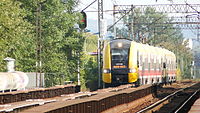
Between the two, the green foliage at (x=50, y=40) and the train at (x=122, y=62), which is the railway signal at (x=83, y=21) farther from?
the train at (x=122, y=62)

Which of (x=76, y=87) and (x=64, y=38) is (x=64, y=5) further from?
(x=76, y=87)

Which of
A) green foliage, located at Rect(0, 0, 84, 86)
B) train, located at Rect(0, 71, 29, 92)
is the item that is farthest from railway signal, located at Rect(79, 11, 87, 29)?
train, located at Rect(0, 71, 29, 92)

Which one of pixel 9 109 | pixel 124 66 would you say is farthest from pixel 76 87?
pixel 9 109

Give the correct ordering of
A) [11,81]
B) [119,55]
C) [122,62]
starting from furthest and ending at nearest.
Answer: [119,55] < [122,62] < [11,81]

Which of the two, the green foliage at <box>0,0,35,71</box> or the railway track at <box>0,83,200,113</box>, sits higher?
the green foliage at <box>0,0,35,71</box>

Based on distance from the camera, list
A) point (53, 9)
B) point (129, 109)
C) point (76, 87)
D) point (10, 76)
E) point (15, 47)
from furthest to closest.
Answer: point (53, 9) < point (15, 47) < point (76, 87) < point (10, 76) < point (129, 109)

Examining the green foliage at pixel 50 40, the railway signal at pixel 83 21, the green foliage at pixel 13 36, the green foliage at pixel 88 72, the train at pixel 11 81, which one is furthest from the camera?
the green foliage at pixel 88 72

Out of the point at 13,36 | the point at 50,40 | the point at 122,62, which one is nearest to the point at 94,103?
the point at 122,62

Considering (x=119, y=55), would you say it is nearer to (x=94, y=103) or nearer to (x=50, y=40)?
(x=50, y=40)

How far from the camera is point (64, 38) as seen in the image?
50.9 metres

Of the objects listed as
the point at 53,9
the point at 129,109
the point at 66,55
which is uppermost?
the point at 53,9

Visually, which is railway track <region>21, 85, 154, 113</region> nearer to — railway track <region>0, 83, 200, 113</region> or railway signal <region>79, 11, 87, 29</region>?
railway track <region>0, 83, 200, 113</region>

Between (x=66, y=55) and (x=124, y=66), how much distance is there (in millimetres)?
16249

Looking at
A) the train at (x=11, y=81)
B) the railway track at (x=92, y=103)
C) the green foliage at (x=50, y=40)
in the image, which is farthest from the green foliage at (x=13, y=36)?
the railway track at (x=92, y=103)
